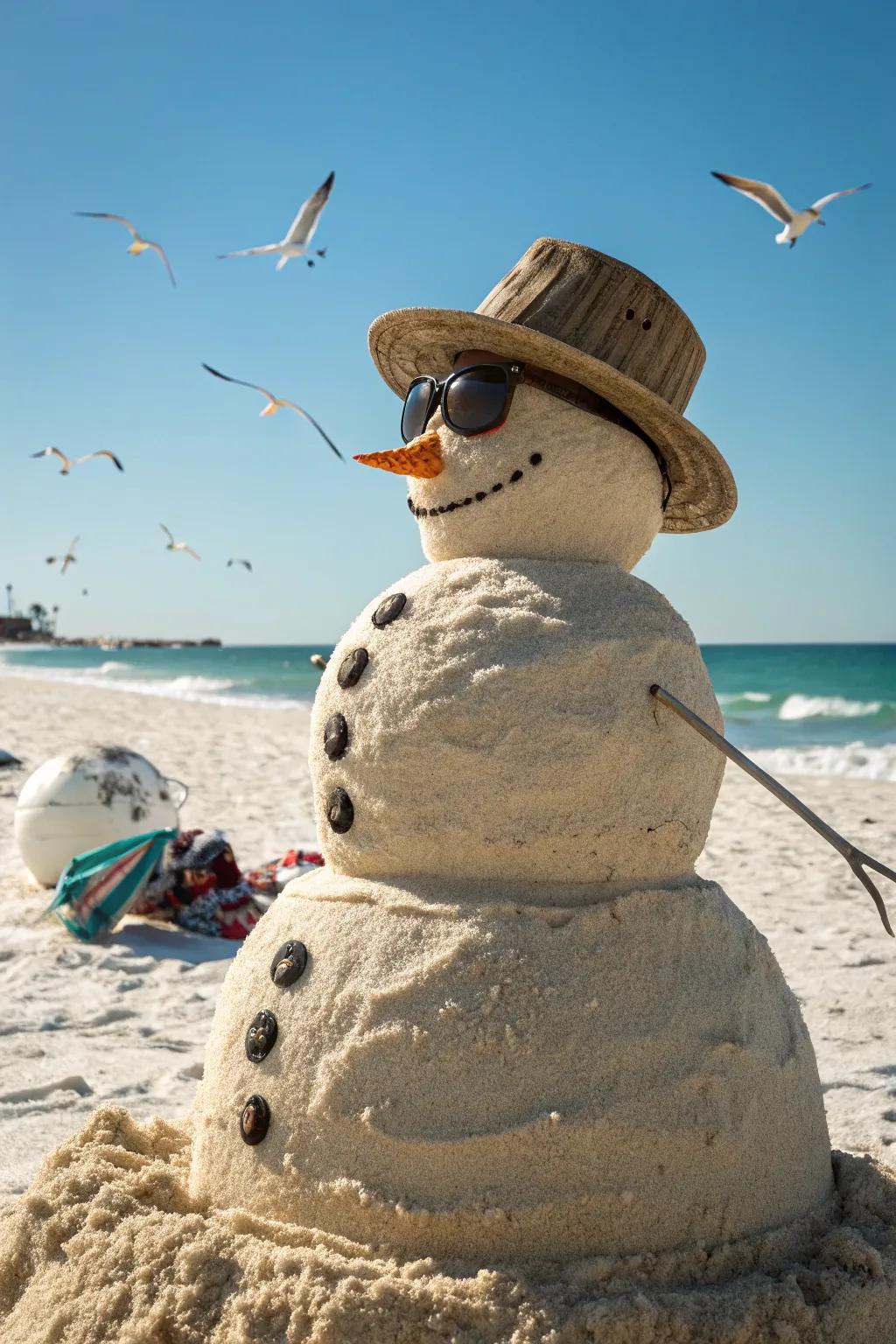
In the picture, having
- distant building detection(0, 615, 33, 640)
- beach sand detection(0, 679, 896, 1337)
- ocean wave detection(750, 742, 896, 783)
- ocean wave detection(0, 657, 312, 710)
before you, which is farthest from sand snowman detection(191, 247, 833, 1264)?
distant building detection(0, 615, 33, 640)

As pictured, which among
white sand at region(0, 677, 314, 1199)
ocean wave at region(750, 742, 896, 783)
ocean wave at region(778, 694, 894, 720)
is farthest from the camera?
ocean wave at region(778, 694, 894, 720)

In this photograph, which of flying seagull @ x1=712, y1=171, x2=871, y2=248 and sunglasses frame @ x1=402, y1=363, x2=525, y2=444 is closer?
sunglasses frame @ x1=402, y1=363, x2=525, y2=444

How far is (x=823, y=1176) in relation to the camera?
234cm

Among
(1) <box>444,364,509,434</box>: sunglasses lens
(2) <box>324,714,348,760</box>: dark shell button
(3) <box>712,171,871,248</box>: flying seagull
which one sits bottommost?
(2) <box>324,714,348,760</box>: dark shell button

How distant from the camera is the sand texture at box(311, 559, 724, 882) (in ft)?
7.04

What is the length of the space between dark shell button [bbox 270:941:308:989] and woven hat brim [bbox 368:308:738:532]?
136 centimetres

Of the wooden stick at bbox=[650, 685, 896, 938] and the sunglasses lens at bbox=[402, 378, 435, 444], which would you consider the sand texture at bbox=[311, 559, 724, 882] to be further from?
the sunglasses lens at bbox=[402, 378, 435, 444]

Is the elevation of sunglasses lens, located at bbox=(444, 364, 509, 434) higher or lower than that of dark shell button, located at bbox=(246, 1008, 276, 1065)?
higher

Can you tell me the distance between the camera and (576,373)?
7.74 ft

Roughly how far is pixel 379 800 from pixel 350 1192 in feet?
2.42

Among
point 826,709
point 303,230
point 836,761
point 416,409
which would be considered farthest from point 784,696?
point 416,409

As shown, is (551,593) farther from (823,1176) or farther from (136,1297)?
(136,1297)

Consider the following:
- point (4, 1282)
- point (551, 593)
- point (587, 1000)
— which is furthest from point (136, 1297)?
point (551, 593)

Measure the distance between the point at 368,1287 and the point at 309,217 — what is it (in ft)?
29.6
